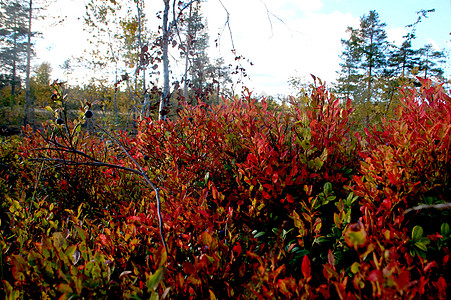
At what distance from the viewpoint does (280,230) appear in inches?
29.7

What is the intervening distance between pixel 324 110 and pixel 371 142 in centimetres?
41

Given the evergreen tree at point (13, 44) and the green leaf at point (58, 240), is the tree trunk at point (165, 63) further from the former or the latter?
the evergreen tree at point (13, 44)

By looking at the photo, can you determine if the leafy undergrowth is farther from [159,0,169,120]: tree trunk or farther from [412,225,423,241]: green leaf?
[159,0,169,120]: tree trunk

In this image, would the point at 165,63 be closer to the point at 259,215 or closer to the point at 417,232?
the point at 259,215

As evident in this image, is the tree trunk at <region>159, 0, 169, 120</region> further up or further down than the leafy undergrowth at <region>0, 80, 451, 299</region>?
further up

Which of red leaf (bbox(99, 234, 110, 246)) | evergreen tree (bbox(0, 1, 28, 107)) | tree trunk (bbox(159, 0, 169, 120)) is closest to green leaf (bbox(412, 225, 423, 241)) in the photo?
red leaf (bbox(99, 234, 110, 246))

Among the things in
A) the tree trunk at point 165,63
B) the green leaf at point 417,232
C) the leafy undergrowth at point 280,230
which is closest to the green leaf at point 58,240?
the leafy undergrowth at point 280,230

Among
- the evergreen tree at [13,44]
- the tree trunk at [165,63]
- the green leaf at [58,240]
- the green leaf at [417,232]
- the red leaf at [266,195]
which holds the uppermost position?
the evergreen tree at [13,44]

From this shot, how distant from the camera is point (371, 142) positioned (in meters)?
1.69

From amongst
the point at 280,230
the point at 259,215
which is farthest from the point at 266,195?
the point at 280,230

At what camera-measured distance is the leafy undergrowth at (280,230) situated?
0.85 metres

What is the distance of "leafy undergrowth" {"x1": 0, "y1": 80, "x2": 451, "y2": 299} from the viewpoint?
0.85 meters

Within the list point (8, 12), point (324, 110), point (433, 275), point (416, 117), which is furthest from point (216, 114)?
point (8, 12)

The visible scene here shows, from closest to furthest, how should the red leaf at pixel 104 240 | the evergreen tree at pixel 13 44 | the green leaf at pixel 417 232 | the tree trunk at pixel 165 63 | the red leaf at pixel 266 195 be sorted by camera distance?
the green leaf at pixel 417 232
the red leaf at pixel 104 240
the red leaf at pixel 266 195
the tree trunk at pixel 165 63
the evergreen tree at pixel 13 44
